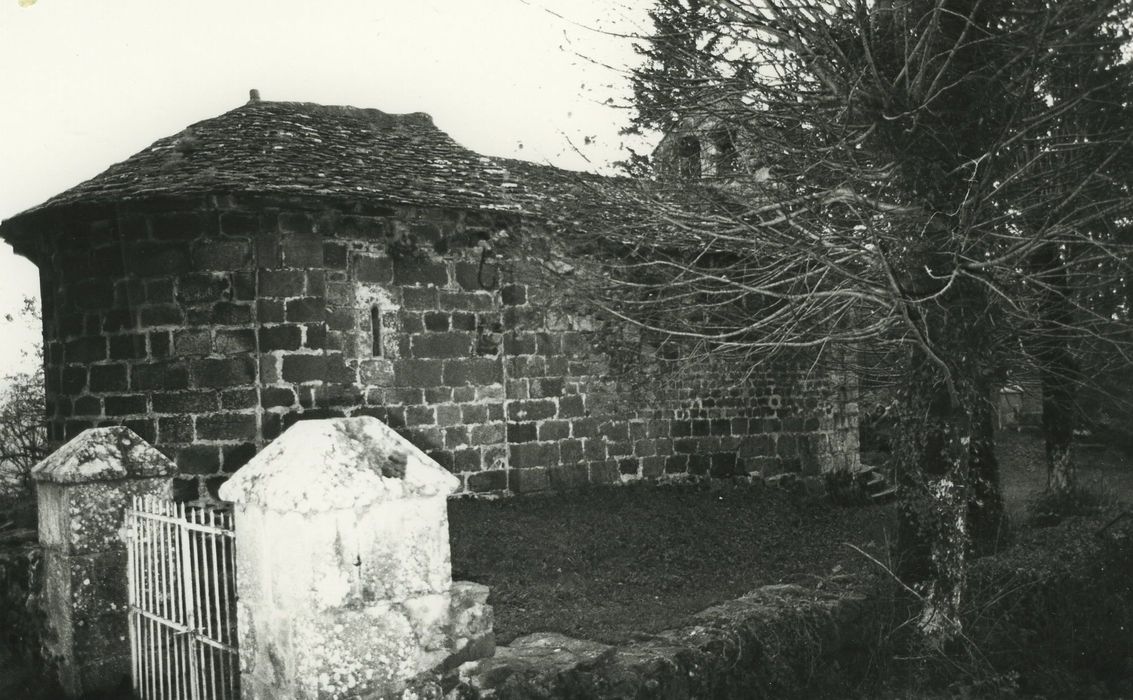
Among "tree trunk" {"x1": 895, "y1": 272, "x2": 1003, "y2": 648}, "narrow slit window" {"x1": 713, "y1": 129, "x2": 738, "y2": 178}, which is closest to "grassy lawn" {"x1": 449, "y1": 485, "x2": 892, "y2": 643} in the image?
"tree trunk" {"x1": 895, "y1": 272, "x2": 1003, "y2": 648}

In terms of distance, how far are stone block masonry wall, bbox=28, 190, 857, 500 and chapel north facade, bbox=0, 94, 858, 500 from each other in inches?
0.9

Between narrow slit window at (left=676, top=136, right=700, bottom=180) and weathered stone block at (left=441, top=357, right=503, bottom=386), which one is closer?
narrow slit window at (left=676, top=136, right=700, bottom=180)

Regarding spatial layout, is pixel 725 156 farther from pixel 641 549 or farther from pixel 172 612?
pixel 172 612

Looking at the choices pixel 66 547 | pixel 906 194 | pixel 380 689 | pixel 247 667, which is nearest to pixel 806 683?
pixel 380 689

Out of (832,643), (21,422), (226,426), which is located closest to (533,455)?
(226,426)

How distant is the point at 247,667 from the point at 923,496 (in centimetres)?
473

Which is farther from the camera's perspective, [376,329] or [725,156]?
[376,329]

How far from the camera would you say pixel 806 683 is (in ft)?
→ 15.8

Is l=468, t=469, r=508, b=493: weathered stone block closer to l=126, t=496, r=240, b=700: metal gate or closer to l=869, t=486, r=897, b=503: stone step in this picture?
l=126, t=496, r=240, b=700: metal gate

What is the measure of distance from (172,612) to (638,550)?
4929 millimetres

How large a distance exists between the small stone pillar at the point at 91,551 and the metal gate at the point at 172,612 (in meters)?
0.16

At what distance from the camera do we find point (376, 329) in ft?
32.6

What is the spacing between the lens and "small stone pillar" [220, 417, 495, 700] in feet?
10.4

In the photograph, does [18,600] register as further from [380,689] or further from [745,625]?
[745,625]
